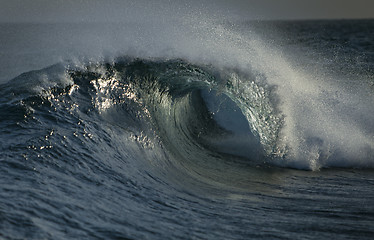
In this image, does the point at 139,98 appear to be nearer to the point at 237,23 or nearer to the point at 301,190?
the point at 301,190

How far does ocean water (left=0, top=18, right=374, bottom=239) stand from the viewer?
14.3ft

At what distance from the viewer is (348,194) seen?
5.94m

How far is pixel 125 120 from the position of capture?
7.43 metres

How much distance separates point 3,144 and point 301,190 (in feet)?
13.3

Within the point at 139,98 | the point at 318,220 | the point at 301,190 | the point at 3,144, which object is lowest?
the point at 3,144

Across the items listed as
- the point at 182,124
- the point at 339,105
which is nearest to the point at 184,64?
the point at 182,124

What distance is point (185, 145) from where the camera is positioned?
29.6 ft

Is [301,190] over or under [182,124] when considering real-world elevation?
under

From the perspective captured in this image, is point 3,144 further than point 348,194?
No

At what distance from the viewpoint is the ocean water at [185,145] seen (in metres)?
4.35

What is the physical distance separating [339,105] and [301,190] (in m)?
3.96

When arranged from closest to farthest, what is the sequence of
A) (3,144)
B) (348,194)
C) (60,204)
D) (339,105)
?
(60,204), (3,144), (348,194), (339,105)

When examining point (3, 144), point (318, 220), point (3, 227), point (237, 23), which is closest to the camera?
point (3, 227)

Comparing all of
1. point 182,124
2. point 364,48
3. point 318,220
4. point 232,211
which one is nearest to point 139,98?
point 182,124
